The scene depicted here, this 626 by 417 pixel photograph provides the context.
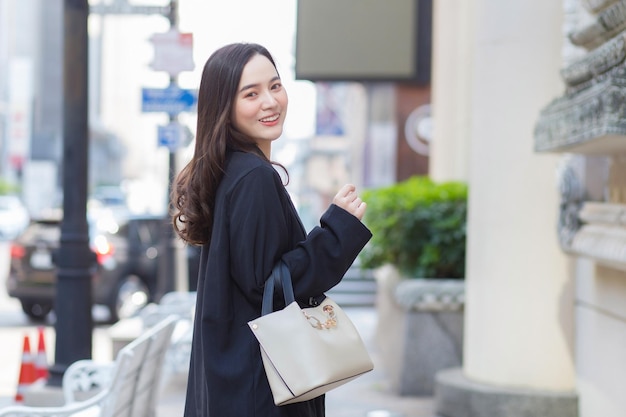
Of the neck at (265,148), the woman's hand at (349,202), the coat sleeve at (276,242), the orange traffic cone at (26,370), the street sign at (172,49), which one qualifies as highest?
the street sign at (172,49)

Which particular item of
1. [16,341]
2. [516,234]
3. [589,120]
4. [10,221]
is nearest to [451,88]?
[16,341]

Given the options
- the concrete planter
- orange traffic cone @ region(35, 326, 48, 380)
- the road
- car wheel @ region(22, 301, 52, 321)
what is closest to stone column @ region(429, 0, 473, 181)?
the concrete planter

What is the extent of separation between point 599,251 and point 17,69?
64.1 metres

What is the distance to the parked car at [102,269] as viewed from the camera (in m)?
15.0

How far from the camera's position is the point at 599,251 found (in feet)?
16.8

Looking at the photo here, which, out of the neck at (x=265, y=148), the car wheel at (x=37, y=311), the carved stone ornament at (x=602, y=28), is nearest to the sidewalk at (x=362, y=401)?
the carved stone ornament at (x=602, y=28)

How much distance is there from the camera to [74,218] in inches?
295

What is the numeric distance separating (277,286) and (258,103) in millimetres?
545

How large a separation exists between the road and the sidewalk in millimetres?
1410

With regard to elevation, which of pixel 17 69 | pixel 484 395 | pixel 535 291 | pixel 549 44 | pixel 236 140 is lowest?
pixel 484 395

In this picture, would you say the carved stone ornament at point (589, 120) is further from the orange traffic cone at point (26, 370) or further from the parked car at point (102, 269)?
the parked car at point (102, 269)

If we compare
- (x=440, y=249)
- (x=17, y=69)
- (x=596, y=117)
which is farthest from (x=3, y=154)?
(x=596, y=117)

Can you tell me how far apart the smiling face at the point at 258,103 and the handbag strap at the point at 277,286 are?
16.8 inches

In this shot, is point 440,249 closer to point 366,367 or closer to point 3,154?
point 366,367
